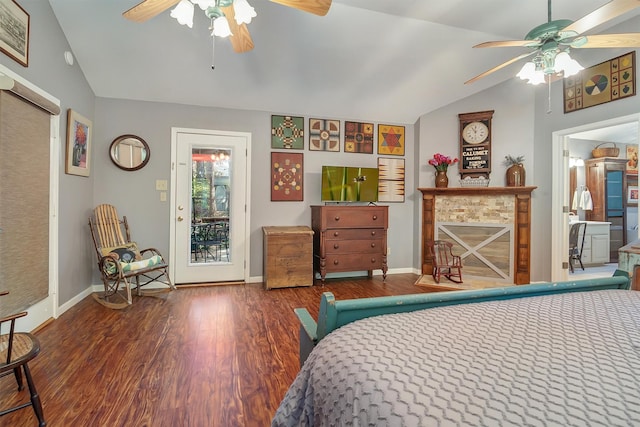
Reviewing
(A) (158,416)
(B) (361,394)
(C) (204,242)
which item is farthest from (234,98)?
(B) (361,394)

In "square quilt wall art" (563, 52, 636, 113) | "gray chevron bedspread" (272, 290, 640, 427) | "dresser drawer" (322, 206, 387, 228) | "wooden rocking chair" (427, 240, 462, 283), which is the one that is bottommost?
"wooden rocking chair" (427, 240, 462, 283)

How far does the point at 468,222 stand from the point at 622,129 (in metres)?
3.15

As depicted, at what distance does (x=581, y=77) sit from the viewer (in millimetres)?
3502

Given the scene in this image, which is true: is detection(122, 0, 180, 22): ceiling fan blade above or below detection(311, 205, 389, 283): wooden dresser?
above

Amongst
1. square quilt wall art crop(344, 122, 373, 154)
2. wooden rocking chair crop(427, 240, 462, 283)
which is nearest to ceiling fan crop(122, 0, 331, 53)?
square quilt wall art crop(344, 122, 373, 154)

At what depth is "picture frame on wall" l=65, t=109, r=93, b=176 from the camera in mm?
2936

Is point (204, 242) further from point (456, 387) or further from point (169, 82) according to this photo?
point (456, 387)

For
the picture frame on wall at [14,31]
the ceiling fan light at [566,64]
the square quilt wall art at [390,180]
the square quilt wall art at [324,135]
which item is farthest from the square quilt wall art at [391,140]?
the picture frame on wall at [14,31]

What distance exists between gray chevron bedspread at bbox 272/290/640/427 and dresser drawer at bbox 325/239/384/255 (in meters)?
2.87

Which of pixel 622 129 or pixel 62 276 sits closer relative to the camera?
pixel 62 276

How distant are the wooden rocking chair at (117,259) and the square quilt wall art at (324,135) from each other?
243cm

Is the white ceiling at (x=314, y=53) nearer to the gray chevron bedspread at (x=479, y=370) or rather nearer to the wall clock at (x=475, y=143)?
the wall clock at (x=475, y=143)

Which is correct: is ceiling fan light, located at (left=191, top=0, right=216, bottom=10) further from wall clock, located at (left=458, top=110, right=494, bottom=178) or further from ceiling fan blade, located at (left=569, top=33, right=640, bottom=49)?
wall clock, located at (left=458, top=110, right=494, bottom=178)

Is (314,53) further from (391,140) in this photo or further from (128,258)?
(128,258)
